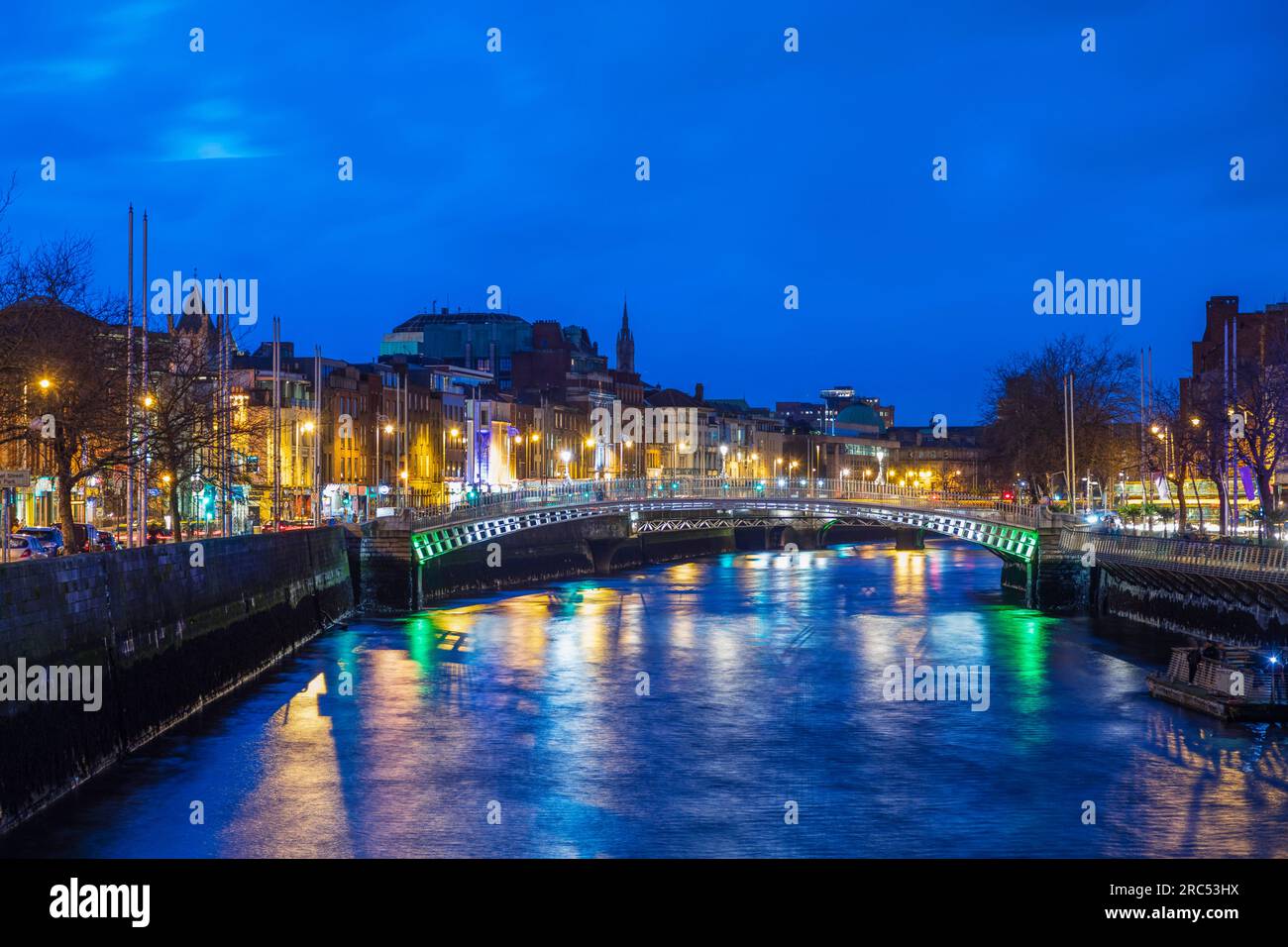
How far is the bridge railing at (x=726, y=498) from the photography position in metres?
65.9

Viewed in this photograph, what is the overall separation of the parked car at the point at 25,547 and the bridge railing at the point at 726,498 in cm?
1752

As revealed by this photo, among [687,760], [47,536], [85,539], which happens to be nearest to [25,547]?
[85,539]

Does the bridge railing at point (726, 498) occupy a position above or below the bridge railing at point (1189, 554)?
above

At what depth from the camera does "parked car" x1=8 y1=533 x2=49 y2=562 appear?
4451cm

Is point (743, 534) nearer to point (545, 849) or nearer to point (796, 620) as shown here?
point (796, 620)

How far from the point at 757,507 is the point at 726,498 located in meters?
3.25

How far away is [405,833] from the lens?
1003 inches

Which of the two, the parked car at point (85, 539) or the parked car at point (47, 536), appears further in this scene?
the parked car at point (47, 536)

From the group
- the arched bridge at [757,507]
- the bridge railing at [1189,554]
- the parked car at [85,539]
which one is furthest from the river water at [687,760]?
the arched bridge at [757,507]

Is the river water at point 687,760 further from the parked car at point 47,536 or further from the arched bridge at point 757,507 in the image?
the arched bridge at point 757,507

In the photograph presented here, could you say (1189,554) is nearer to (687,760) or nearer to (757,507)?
(687,760)

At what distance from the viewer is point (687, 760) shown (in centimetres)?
3159

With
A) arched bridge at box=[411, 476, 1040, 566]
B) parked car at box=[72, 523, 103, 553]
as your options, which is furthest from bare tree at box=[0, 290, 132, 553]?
arched bridge at box=[411, 476, 1040, 566]
